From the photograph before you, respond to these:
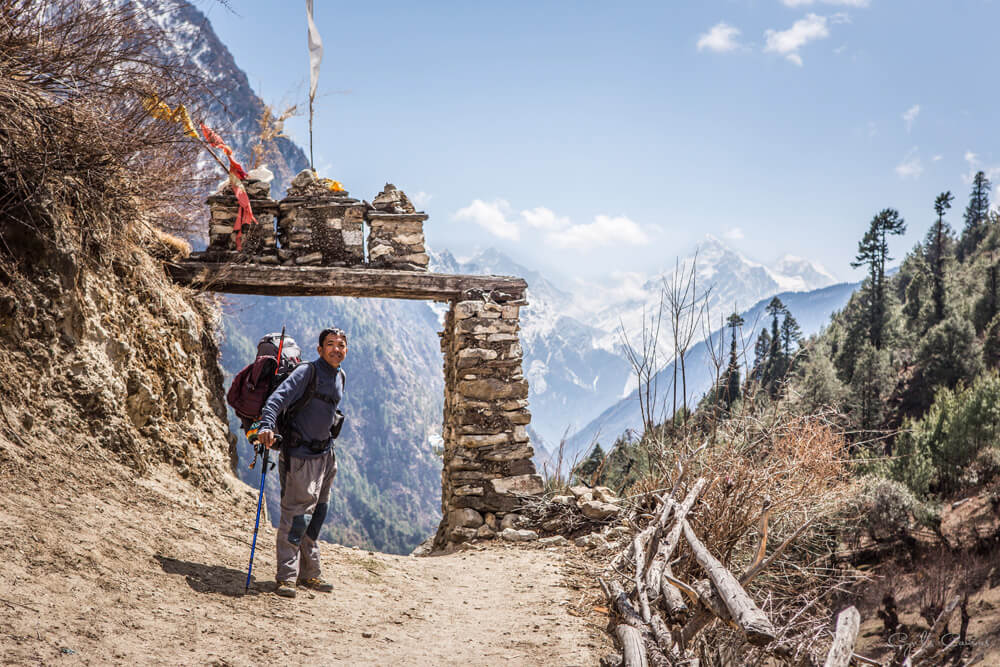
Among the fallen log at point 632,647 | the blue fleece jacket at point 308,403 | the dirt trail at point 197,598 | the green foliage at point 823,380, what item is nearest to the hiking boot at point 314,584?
the dirt trail at point 197,598

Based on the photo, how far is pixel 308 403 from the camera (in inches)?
180

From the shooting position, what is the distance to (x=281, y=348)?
501 cm

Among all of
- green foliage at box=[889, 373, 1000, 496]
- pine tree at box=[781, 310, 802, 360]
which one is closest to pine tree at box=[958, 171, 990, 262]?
→ pine tree at box=[781, 310, 802, 360]

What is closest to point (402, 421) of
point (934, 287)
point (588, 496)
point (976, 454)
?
point (934, 287)

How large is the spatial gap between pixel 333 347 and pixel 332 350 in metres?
0.02

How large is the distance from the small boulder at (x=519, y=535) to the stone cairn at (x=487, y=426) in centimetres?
18

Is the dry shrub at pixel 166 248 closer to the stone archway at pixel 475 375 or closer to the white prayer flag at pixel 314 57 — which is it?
the stone archway at pixel 475 375

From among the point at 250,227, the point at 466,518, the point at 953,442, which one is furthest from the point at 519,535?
the point at 953,442

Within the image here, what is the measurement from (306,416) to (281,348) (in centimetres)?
70

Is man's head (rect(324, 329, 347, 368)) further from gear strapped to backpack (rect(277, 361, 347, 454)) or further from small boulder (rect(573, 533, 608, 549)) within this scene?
small boulder (rect(573, 533, 608, 549))

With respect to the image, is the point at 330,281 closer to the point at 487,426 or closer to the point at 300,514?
the point at 487,426

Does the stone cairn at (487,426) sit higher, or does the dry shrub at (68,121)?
the dry shrub at (68,121)

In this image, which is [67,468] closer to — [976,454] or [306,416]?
[306,416]

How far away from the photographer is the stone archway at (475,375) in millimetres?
7637
